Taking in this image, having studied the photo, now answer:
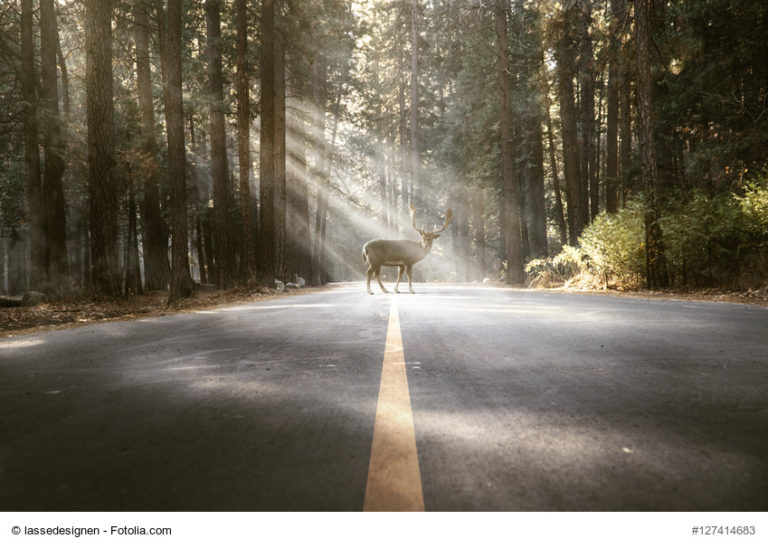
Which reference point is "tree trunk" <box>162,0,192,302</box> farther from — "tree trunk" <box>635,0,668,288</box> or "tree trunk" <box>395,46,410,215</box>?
"tree trunk" <box>395,46,410,215</box>

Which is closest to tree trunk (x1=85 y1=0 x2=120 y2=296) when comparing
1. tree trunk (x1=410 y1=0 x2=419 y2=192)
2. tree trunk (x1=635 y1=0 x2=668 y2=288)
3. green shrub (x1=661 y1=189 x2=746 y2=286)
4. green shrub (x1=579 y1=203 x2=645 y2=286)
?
green shrub (x1=579 y1=203 x2=645 y2=286)

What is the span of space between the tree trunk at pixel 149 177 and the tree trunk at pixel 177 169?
14.0 ft

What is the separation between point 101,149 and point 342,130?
24.5 m

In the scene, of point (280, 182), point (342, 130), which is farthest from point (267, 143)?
point (342, 130)

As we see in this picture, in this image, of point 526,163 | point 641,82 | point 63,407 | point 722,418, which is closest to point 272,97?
point 641,82

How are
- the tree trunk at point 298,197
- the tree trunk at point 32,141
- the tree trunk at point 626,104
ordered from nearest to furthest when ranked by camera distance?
1. the tree trunk at point 626,104
2. the tree trunk at point 32,141
3. the tree trunk at point 298,197

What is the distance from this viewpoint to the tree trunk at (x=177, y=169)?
1415 cm

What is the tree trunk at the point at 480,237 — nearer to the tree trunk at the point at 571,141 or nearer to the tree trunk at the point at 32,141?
the tree trunk at the point at 571,141

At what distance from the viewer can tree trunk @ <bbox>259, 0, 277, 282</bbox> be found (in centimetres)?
1833

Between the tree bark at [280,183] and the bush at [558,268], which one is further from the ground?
the tree bark at [280,183]

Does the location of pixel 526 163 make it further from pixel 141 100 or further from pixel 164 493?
pixel 164 493

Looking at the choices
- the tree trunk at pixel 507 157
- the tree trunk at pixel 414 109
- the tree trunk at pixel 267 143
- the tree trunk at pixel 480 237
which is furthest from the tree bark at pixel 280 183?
the tree trunk at pixel 480 237

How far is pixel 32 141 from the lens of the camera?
53.0 ft

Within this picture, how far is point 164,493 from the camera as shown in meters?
1.63
